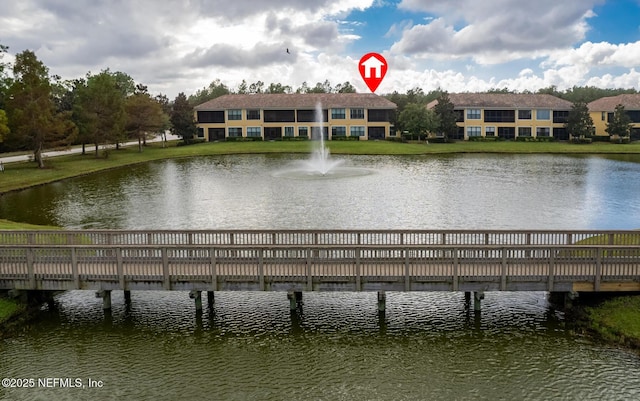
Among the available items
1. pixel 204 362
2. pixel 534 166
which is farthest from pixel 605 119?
pixel 204 362

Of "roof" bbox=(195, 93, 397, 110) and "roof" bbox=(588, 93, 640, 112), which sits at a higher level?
"roof" bbox=(195, 93, 397, 110)

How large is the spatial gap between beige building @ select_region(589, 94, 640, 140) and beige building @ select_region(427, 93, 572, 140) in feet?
17.8

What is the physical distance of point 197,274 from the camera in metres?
20.6

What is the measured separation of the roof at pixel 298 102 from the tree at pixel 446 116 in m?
9.38

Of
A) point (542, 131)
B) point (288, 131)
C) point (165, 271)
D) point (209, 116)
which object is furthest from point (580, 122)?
point (165, 271)

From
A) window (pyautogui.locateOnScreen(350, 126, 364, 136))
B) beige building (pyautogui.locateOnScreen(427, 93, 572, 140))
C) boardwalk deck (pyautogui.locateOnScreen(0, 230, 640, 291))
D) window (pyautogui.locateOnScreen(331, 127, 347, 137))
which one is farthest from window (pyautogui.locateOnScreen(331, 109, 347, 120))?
boardwalk deck (pyautogui.locateOnScreen(0, 230, 640, 291))

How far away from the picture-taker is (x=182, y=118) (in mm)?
102125

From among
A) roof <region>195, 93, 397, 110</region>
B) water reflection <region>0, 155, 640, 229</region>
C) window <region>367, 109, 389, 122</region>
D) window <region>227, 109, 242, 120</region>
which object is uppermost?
roof <region>195, 93, 397, 110</region>

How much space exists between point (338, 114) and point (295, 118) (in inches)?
334

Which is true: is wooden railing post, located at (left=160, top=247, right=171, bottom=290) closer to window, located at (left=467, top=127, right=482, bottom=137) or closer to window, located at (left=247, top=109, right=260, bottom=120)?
window, located at (left=247, top=109, right=260, bottom=120)

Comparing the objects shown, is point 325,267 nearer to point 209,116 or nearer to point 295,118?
point 295,118

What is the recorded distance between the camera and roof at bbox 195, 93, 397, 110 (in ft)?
365

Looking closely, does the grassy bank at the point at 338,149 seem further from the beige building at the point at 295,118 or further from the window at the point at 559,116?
the window at the point at 559,116

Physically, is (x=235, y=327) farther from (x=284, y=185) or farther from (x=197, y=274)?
(x=284, y=185)
